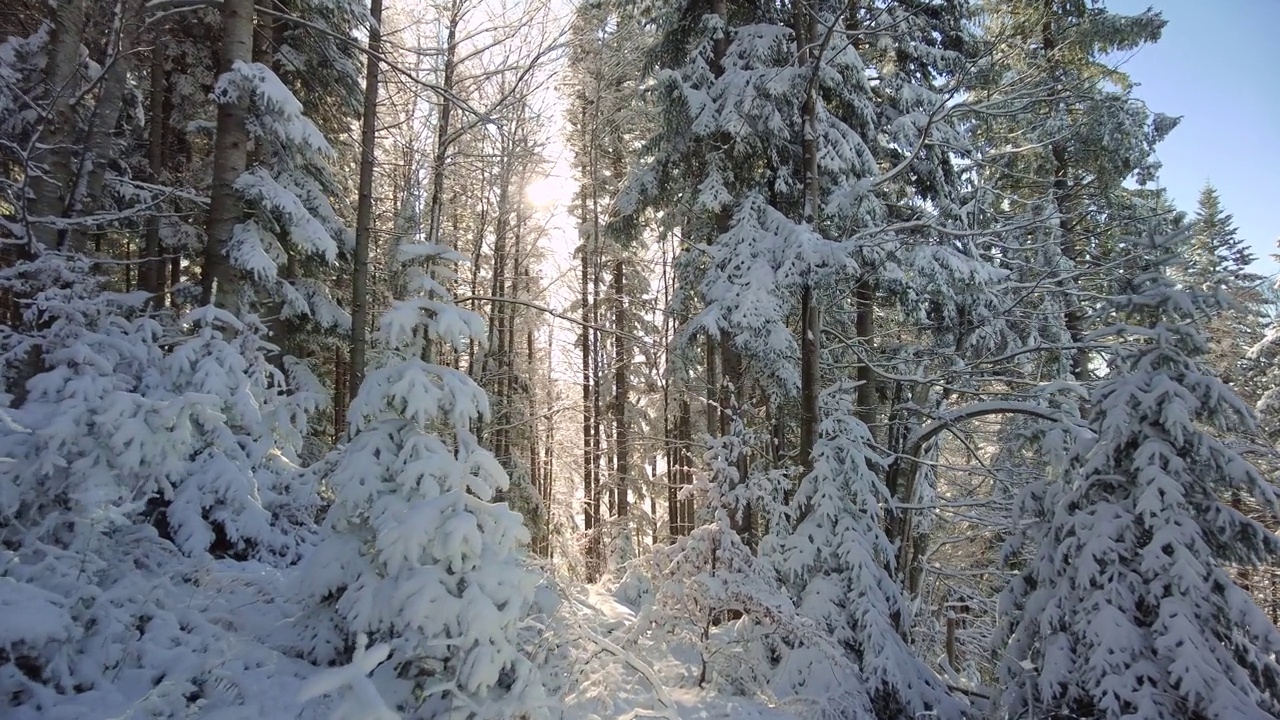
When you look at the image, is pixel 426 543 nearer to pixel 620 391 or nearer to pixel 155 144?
pixel 155 144

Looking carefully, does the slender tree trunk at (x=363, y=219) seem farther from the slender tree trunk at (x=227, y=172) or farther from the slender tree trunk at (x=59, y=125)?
the slender tree trunk at (x=59, y=125)

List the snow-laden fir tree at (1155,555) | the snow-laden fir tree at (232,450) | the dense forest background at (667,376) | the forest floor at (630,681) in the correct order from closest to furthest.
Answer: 1. the dense forest background at (667,376)
2. the snow-laden fir tree at (1155,555)
3. the forest floor at (630,681)
4. the snow-laden fir tree at (232,450)

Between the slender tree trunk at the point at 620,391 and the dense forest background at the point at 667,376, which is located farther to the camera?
the slender tree trunk at the point at 620,391

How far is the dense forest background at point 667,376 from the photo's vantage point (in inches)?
132

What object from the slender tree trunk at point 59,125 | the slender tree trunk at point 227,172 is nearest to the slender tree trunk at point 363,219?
the slender tree trunk at point 227,172

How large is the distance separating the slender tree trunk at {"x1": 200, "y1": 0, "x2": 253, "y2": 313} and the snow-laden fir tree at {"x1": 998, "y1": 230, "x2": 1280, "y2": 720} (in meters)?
8.32

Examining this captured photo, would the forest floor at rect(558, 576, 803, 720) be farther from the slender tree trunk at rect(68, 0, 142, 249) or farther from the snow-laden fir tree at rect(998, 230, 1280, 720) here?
the slender tree trunk at rect(68, 0, 142, 249)

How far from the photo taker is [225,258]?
6.12 meters

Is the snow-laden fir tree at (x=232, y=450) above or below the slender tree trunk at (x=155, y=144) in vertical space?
below

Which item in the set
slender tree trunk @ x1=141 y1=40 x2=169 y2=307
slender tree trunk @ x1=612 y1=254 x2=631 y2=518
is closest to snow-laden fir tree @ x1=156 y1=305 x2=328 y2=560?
slender tree trunk @ x1=141 y1=40 x2=169 y2=307

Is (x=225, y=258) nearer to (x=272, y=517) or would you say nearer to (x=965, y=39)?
(x=272, y=517)

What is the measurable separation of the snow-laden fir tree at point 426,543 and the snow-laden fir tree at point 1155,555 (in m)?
4.13

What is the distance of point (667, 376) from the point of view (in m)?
10.2

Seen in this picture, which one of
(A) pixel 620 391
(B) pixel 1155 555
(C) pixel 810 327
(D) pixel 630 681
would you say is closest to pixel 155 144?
(A) pixel 620 391
